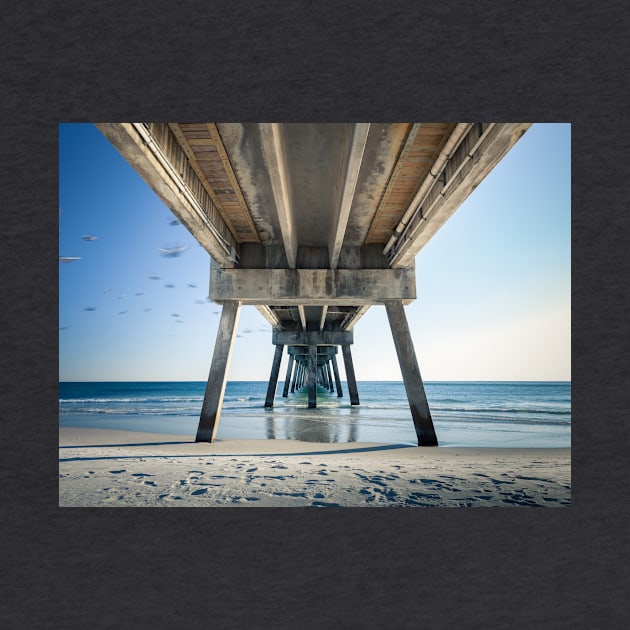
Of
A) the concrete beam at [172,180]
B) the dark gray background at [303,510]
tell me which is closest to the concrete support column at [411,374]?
the concrete beam at [172,180]

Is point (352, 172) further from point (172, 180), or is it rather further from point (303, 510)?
point (303, 510)

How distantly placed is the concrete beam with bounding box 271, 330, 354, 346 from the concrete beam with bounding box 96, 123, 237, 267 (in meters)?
14.1

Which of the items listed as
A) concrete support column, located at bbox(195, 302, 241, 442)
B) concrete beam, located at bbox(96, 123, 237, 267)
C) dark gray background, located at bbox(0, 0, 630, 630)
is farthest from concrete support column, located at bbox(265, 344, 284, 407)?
dark gray background, located at bbox(0, 0, 630, 630)

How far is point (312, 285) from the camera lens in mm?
9500

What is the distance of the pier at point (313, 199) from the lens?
15.8ft

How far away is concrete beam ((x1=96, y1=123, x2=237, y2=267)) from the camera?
417cm

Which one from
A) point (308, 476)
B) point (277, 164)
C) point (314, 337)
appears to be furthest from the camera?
point (314, 337)

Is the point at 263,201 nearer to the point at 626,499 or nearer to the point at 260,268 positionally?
the point at 260,268

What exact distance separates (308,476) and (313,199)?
443 cm

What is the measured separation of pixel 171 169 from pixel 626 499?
213 inches

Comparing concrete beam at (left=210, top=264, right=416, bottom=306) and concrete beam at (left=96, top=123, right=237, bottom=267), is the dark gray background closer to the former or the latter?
concrete beam at (left=96, top=123, right=237, bottom=267)

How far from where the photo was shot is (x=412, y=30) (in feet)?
9.48

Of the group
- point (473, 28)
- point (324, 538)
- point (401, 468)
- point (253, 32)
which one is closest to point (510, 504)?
point (401, 468)

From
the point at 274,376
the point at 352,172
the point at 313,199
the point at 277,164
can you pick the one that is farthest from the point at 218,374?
the point at 274,376
